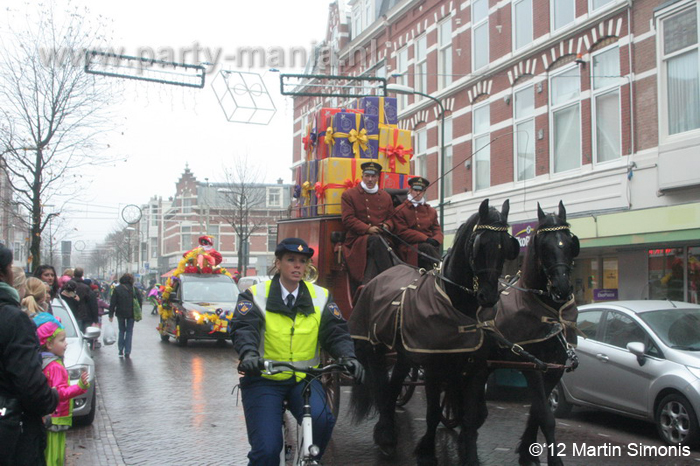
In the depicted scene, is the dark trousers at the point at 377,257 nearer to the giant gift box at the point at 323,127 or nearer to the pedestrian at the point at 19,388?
the giant gift box at the point at 323,127

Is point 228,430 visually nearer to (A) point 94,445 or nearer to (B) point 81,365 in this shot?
(A) point 94,445

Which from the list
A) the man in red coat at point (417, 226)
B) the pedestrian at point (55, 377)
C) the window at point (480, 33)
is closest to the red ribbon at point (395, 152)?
the man in red coat at point (417, 226)

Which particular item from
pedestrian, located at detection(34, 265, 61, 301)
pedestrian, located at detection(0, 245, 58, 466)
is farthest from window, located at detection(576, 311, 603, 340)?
pedestrian, located at detection(34, 265, 61, 301)

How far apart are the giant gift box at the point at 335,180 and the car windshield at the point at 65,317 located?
3.50m

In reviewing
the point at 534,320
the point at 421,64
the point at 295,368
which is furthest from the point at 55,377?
the point at 421,64

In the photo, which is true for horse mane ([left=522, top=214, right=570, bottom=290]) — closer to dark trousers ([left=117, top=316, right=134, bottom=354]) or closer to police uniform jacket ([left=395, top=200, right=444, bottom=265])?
police uniform jacket ([left=395, top=200, right=444, bottom=265])

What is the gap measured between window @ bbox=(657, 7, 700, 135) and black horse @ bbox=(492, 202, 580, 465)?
9.63m

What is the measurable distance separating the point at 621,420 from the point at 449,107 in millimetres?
15879

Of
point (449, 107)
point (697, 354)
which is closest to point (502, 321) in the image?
point (697, 354)

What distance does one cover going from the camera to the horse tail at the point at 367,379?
7.28 meters

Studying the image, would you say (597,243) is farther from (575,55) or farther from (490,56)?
(490,56)

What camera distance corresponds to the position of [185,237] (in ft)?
256

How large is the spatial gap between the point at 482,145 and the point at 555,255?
16000mm

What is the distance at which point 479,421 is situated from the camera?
6184 mm
